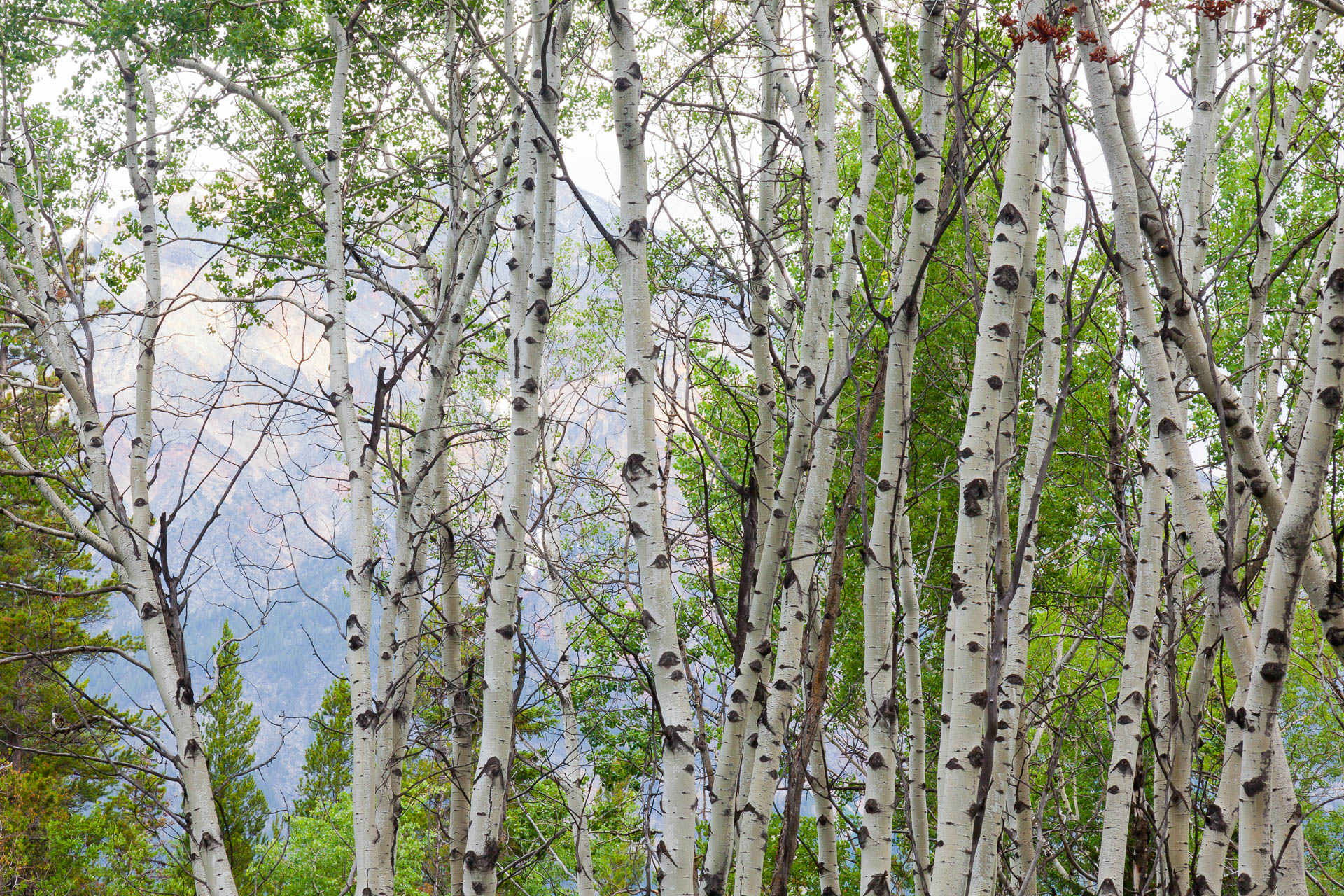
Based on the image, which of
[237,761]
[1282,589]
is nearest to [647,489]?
[1282,589]

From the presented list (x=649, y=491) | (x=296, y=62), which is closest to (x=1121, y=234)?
(x=649, y=491)

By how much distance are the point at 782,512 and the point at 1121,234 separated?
4.82 feet

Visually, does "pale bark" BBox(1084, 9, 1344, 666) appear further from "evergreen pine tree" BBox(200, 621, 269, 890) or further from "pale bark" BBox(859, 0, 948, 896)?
"evergreen pine tree" BBox(200, 621, 269, 890)

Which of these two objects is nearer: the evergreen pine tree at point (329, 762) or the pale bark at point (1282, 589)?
the pale bark at point (1282, 589)

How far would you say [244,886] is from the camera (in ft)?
52.7

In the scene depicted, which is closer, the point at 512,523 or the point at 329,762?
the point at 512,523

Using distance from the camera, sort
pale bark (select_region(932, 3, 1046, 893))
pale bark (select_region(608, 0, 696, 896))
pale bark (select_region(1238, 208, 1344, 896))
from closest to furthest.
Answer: pale bark (select_region(1238, 208, 1344, 896)) < pale bark (select_region(932, 3, 1046, 893)) < pale bark (select_region(608, 0, 696, 896))

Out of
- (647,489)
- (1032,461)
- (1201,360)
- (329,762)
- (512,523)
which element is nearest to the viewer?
(1201,360)

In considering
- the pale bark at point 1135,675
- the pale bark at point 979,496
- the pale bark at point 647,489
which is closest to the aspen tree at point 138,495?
the pale bark at point 647,489

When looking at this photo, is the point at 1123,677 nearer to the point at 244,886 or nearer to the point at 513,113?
the point at 513,113

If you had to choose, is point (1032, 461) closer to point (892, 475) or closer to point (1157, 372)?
point (892, 475)

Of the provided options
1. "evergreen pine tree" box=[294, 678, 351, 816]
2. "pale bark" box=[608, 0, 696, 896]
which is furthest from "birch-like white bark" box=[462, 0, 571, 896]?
"evergreen pine tree" box=[294, 678, 351, 816]

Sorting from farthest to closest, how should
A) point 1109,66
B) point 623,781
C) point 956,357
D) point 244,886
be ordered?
point 244,886 < point 623,781 < point 956,357 < point 1109,66

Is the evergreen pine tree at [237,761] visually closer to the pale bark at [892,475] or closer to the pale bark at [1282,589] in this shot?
the pale bark at [892,475]
